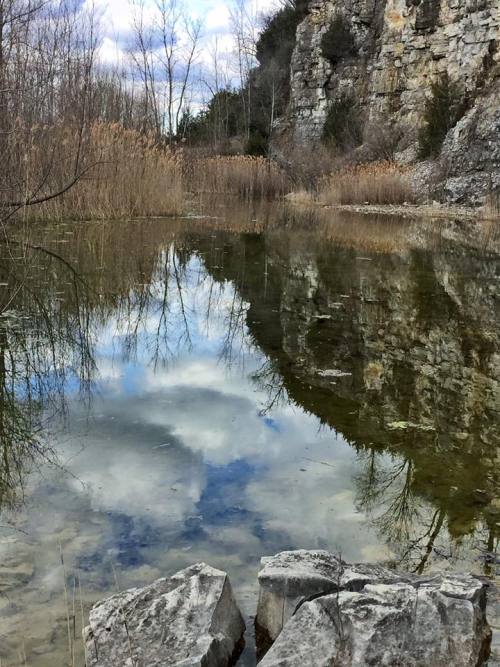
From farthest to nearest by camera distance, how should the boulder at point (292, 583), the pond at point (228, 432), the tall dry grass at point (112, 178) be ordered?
1. the tall dry grass at point (112, 178)
2. the pond at point (228, 432)
3. the boulder at point (292, 583)

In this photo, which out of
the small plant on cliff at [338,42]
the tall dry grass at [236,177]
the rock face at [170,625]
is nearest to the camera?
the rock face at [170,625]

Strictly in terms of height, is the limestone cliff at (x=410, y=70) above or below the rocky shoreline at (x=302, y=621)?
above

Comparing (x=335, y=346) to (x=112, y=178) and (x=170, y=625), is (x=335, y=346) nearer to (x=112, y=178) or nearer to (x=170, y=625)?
(x=170, y=625)

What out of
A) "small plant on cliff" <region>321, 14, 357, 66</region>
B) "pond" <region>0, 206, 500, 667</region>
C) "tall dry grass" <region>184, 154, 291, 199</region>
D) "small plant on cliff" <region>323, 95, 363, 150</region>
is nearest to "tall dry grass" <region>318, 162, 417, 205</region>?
"tall dry grass" <region>184, 154, 291, 199</region>

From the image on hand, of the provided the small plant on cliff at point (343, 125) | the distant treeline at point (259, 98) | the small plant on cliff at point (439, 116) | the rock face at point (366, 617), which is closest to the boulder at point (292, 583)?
the rock face at point (366, 617)

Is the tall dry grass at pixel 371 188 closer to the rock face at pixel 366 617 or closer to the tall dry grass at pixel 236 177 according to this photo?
the tall dry grass at pixel 236 177

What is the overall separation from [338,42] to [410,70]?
15.9 ft

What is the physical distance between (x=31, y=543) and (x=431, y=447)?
74.4 inches

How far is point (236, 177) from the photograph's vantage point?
20.2m

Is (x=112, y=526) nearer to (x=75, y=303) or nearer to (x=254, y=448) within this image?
(x=254, y=448)

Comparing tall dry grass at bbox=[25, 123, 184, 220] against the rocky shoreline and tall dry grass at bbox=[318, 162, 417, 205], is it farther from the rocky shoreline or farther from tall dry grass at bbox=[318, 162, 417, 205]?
the rocky shoreline

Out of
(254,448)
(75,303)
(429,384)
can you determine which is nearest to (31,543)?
(254,448)

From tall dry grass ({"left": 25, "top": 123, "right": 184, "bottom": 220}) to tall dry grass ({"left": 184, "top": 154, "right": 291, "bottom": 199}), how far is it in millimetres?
5197

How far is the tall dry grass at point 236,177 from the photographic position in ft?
63.1
